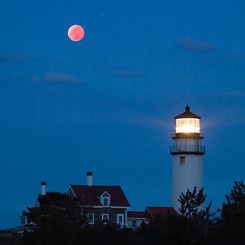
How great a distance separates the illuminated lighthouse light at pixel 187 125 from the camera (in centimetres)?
8075

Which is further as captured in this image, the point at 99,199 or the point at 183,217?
the point at 99,199

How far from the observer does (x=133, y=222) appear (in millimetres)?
82688

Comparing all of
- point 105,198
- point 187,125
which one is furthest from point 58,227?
point 187,125

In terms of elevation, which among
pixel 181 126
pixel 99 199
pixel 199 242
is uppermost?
pixel 181 126

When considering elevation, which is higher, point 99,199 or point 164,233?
point 99,199

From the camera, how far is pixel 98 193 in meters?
81.0

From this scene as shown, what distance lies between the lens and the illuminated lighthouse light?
80750 mm

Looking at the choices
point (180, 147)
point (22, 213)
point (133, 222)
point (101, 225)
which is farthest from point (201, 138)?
point (101, 225)

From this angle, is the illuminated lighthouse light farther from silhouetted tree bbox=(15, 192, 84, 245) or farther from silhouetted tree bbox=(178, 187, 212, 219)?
silhouetted tree bbox=(15, 192, 84, 245)

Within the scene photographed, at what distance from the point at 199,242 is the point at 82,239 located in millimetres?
6415

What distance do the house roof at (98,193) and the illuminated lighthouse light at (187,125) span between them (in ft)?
22.4

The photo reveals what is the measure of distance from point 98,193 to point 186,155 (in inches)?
296

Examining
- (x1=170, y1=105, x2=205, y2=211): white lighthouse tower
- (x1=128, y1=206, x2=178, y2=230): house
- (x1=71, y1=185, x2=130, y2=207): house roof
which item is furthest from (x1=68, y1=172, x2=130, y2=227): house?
(x1=170, y1=105, x2=205, y2=211): white lighthouse tower

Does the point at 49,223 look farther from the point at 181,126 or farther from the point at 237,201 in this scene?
the point at 181,126
